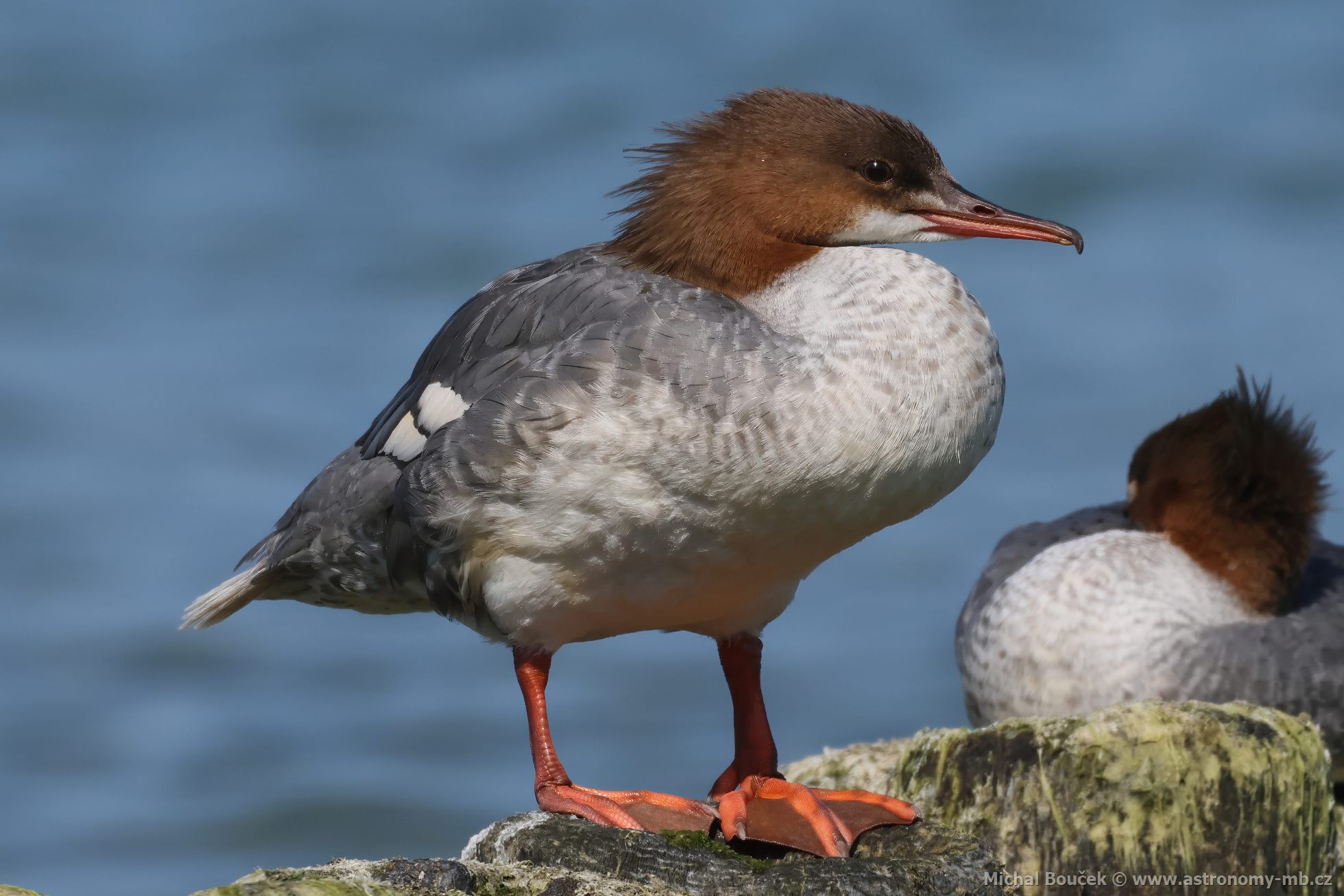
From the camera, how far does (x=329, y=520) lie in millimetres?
4012

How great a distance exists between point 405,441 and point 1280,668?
265 centimetres

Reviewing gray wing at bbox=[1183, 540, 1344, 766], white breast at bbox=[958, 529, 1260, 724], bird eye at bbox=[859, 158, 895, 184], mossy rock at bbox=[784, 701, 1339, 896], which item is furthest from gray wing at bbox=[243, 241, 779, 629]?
gray wing at bbox=[1183, 540, 1344, 766]

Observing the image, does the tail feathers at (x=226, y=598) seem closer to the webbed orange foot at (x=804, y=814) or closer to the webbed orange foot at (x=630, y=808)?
the webbed orange foot at (x=630, y=808)

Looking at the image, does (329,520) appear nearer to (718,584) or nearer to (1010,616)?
(718,584)

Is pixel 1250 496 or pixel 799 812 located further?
pixel 1250 496

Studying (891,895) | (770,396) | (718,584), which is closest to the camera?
(891,895)

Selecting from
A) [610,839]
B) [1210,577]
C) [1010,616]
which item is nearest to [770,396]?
[610,839]

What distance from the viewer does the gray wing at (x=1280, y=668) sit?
16.1 feet

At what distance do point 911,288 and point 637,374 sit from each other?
23.4 inches

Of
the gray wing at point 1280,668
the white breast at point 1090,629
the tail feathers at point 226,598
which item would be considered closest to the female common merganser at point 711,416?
the tail feathers at point 226,598

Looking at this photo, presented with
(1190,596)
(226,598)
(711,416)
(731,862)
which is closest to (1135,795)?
(731,862)

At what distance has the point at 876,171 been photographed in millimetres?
3686

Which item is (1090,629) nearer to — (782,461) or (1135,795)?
(1135,795)

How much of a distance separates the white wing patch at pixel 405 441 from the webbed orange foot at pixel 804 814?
40.8 inches
